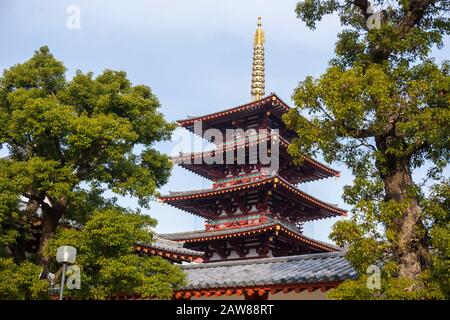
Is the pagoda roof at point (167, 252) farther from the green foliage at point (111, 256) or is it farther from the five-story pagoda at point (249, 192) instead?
the five-story pagoda at point (249, 192)

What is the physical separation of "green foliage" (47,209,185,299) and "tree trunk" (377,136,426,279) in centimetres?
611

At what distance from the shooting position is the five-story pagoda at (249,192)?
2573cm

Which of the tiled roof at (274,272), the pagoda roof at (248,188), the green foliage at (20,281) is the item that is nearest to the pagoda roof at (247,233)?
the pagoda roof at (248,188)

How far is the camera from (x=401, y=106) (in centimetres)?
963

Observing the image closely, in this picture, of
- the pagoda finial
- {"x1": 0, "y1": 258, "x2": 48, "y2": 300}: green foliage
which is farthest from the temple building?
{"x1": 0, "y1": 258, "x2": 48, "y2": 300}: green foliage

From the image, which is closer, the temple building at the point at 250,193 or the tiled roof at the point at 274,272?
the tiled roof at the point at 274,272

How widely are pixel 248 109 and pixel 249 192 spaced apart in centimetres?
440

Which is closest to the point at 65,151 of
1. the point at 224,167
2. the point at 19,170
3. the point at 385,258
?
the point at 19,170

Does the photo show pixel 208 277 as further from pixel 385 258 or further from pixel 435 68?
pixel 435 68

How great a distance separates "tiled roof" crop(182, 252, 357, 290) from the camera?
14438mm

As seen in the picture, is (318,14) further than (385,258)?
Yes

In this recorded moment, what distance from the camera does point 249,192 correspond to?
2678cm

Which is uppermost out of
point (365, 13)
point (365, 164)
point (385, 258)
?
point (365, 13)
